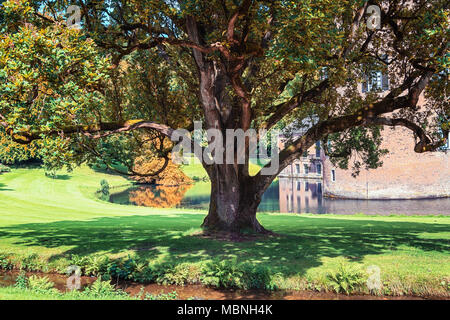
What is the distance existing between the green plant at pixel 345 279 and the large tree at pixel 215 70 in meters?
4.85

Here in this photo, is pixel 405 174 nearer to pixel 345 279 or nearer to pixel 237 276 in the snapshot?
pixel 345 279

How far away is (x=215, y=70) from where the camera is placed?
14102mm

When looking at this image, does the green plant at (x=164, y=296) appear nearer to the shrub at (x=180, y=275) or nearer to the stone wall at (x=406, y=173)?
the shrub at (x=180, y=275)

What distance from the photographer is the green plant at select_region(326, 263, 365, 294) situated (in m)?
8.88

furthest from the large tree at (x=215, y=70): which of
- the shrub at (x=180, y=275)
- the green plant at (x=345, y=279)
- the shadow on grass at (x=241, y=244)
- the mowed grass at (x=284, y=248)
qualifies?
the green plant at (x=345, y=279)

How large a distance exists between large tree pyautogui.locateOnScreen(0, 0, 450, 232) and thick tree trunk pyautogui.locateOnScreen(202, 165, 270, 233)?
0.04 meters

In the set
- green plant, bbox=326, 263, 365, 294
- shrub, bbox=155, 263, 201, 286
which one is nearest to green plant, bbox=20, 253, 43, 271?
shrub, bbox=155, 263, 201, 286

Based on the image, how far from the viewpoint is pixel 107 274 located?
34.4ft

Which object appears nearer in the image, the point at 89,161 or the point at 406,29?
the point at 406,29

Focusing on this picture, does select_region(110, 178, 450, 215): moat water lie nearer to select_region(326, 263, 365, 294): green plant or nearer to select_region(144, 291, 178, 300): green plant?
select_region(326, 263, 365, 294): green plant
